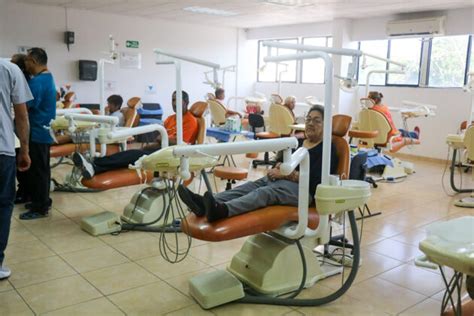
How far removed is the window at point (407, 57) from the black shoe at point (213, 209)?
19.3 ft

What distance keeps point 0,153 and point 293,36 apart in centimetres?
736

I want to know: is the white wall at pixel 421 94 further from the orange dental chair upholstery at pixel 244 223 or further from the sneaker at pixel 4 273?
the sneaker at pixel 4 273

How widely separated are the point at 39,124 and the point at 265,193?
205cm

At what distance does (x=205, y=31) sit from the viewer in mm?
9219

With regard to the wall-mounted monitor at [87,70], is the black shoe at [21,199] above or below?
below

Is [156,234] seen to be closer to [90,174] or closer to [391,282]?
[90,174]

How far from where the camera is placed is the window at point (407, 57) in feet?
23.7

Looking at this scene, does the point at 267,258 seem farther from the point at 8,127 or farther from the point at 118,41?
the point at 118,41

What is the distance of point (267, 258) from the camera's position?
248 cm

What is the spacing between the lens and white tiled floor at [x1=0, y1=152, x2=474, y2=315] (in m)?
2.36

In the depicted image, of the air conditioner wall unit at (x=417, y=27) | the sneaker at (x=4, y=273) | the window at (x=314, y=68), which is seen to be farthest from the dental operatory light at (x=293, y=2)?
the sneaker at (x=4, y=273)

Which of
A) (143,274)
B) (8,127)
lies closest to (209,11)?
(8,127)

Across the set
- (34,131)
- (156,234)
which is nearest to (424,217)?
(156,234)

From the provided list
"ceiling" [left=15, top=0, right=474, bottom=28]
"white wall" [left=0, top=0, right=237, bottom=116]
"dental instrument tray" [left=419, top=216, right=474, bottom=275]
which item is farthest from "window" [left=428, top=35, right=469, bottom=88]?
"dental instrument tray" [left=419, top=216, right=474, bottom=275]
